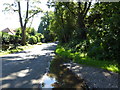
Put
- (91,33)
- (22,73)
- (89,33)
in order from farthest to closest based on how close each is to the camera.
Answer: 1. (89,33)
2. (91,33)
3. (22,73)

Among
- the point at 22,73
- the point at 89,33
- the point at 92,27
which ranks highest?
the point at 92,27

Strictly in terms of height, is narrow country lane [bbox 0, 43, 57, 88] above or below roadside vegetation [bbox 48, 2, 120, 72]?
below

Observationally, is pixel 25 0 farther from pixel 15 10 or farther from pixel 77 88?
pixel 77 88

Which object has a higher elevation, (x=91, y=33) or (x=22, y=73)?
(x=91, y=33)

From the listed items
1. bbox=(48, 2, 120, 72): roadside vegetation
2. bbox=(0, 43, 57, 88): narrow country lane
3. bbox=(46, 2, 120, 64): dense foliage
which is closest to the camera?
bbox=(0, 43, 57, 88): narrow country lane

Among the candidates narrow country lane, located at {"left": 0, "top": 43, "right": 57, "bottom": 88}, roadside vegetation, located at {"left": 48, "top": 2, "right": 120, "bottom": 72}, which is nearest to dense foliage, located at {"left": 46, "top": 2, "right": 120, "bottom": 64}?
roadside vegetation, located at {"left": 48, "top": 2, "right": 120, "bottom": 72}

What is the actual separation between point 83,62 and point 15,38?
3288 cm

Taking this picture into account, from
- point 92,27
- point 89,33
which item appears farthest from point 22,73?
point 92,27

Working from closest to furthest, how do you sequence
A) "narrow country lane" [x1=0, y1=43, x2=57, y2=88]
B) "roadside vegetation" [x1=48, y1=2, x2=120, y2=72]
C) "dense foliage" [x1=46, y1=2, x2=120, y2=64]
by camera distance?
"narrow country lane" [x1=0, y1=43, x2=57, y2=88]
"dense foliage" [x1=46, y1=2, x2=120, y2=64]
"roadside vegetation" [x1=48, y1=2, x2=120, y2=72]

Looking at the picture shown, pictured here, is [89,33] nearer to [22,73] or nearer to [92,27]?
[92,27]

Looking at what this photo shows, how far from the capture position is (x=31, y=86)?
568cm

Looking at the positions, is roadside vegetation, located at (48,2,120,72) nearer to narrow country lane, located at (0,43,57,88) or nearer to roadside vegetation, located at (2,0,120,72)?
roadside vegetation, located at (2,0,120,72)

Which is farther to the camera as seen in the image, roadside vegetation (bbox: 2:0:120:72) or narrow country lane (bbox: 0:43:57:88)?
roadside vegetation (bbox: 2:0:120:72)

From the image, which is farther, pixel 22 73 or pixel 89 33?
pixel 89 33
